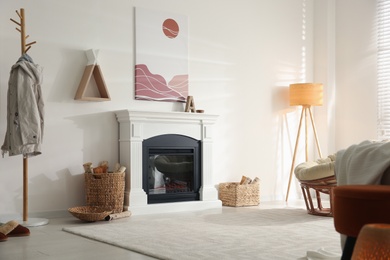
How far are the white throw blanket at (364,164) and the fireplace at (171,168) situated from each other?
275 centimetres

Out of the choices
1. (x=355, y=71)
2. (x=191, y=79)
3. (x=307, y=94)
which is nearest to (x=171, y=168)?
(x=191, y=79)

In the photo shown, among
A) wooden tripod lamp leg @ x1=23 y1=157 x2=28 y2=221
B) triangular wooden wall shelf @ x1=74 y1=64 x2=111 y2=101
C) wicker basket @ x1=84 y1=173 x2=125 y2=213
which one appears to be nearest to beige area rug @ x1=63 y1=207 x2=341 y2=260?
wicker basket @ x1=84 y1=173 x2=125 y2=213

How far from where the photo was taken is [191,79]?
6.06m

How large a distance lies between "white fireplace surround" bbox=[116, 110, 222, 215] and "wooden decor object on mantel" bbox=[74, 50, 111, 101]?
26 centimetres

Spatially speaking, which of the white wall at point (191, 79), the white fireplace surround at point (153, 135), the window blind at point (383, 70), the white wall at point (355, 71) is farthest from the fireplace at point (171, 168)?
the window blind at point (383, 70)

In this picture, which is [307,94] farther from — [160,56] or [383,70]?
[160,56]

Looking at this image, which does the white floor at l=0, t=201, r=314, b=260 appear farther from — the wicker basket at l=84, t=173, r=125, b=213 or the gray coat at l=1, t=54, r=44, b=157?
the wicker basket at l=84, t=173, r=125, b=213

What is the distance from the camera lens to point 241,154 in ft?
21.3

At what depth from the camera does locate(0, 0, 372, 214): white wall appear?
504 cm

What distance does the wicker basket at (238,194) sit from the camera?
5.95 metres

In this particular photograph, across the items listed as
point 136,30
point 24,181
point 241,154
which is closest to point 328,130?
point 241,154

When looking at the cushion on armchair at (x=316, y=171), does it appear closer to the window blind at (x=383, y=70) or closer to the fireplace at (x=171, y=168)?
the fireplace at (x=171, y=168)

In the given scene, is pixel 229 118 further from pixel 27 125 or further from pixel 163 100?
pixel 27 125

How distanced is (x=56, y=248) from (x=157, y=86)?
2637 mm
